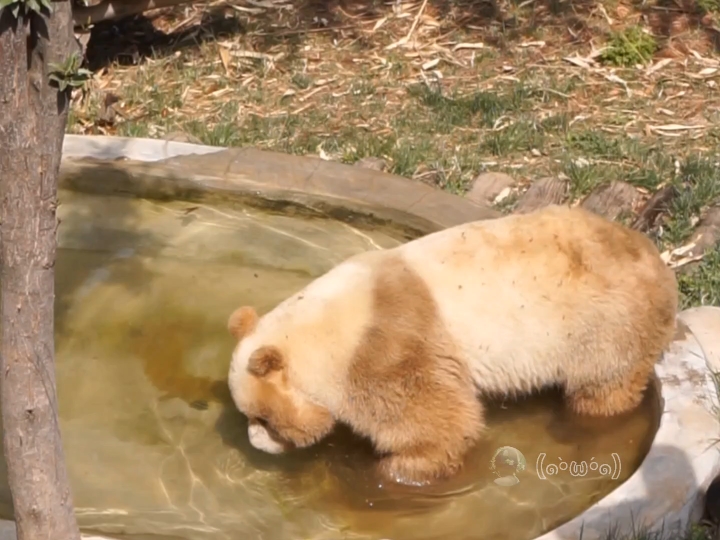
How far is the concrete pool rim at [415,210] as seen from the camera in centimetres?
381

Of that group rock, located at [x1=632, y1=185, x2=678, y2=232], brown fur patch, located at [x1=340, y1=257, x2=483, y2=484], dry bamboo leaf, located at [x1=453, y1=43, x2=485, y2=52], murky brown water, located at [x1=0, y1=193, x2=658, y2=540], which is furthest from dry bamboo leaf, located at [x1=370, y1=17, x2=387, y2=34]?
brown fur patch, located at [x1=340, y1=257, x2=483, y2=484]

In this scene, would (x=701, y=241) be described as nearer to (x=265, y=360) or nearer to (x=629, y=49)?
(x=265, y=360)

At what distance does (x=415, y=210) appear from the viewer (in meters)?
5.74

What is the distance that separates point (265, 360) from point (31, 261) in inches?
50.6

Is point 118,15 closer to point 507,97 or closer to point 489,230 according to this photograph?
point 507,97

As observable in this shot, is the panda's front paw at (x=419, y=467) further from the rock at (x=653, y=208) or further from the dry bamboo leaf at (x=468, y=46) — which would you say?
the dry bamboo leaf at (x=468, y=46)

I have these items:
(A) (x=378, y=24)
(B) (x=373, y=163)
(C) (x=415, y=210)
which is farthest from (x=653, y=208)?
(A) (x=378, y=24)

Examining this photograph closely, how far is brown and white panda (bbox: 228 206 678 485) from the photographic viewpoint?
4.21m

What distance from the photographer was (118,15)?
8.15m

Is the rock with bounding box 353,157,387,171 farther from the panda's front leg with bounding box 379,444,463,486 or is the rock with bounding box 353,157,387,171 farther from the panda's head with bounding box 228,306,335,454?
the panda's front leg with bounding box 379,444,463,486

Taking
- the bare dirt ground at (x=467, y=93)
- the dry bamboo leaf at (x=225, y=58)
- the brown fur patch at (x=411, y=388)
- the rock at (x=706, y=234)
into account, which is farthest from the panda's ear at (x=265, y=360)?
the dry bamboo leaf at (x=225, y=58)

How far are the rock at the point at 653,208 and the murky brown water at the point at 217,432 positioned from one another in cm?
136

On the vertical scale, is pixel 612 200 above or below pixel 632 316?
below

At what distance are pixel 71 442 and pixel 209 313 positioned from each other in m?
1.08
